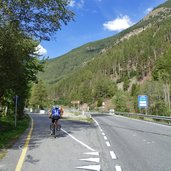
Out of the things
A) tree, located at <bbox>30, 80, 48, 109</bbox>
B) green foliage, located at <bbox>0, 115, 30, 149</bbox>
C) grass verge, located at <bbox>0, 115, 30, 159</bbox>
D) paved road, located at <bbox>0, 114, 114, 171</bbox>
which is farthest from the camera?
tree, located at <bbox>30, 80, 48, 109</bbox>

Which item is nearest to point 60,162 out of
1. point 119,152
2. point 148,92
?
point 119,152

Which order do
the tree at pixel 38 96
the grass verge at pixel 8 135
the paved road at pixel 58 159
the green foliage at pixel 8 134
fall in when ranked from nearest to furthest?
the paved road at pixel 58 159 < the grass verge at pixel 8 135 < the green foliage at pixel 8 134 < the tree at pixel 38 96

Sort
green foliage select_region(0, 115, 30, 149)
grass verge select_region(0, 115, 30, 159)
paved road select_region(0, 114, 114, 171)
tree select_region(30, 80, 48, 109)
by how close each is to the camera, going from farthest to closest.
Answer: tree select_region(30, 80, 48, 109) → green foliage select_region(0, 115, 30, 149) → grass verge select_region(0, 115, 30, 159) → paved road select_region(0, 114, 114, 171)

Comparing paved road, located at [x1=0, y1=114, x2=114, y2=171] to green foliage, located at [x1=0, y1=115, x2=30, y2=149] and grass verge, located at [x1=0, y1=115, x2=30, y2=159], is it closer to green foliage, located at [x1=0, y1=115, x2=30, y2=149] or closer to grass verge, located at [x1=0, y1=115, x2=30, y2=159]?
grass verge, located at [x1=0, y1=115, x2=30, y2=159]

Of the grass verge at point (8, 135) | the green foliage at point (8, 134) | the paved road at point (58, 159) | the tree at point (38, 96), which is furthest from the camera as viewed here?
the tree at point (38, 96)

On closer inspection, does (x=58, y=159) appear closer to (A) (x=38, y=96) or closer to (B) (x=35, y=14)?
(B) (x=35, y=14)

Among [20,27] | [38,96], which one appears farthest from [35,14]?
[38,96]

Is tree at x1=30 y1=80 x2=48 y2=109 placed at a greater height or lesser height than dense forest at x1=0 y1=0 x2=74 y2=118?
greater

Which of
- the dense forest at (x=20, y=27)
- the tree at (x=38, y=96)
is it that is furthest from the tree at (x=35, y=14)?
the tree at (x=38, y=96)

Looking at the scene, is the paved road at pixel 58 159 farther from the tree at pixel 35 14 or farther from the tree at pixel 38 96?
the tree at pixel 38 96

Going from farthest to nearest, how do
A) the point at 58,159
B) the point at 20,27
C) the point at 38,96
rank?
the point at 38,96
the point at 20,27
the point at 58,159

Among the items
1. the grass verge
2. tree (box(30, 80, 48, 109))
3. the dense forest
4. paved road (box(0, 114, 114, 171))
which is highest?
tree (box(30, 80, 48, 109))

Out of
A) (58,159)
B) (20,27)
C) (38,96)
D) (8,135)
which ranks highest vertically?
(38,96)

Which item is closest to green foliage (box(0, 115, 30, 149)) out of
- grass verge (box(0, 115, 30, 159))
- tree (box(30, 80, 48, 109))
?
grass verge (box(0, 115, 30, 159))
